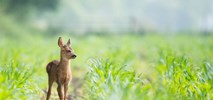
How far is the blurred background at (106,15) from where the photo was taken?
36.2 m

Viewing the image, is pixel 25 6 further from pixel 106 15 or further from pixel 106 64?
pixel 106 15

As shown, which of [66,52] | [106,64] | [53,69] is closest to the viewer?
[66,52]

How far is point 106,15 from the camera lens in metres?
80.3

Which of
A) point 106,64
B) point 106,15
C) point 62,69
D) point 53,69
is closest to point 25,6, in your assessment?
point 106,64

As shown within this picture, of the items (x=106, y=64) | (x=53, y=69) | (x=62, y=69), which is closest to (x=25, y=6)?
(x=106, y=64)

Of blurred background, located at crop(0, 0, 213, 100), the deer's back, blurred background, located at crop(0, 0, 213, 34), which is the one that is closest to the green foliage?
blurred background, located at crop(0, 0, 213, 100)

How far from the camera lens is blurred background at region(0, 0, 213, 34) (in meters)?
36.2

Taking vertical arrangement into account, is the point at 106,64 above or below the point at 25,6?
below

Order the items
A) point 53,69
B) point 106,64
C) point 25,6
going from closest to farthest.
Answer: point 53,69 < point 106,64 < point 25,6

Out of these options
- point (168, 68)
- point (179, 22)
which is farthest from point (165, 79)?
point (179, 22)

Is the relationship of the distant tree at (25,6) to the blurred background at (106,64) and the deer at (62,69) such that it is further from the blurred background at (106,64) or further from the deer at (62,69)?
the deer at (62,69)

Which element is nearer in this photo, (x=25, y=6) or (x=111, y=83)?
(x=111, y=83)

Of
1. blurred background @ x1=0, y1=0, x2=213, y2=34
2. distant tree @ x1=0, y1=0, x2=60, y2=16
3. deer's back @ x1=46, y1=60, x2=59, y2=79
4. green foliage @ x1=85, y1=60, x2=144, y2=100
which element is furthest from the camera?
blurred background @ x1=0, y1=0, x2=213, y2=34

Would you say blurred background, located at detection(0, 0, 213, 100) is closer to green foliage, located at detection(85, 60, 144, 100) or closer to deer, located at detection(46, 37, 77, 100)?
green foliage, located at detection(85, 60, 144, 100)
